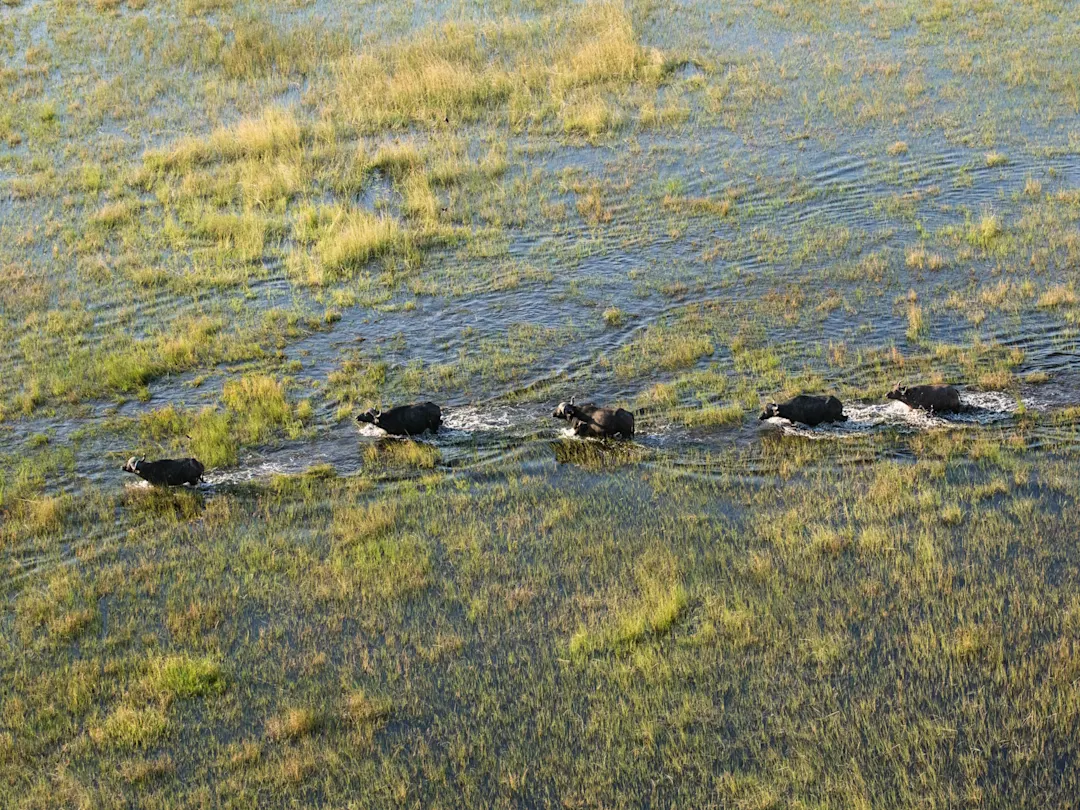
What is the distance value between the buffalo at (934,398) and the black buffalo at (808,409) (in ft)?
2.99

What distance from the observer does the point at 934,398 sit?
14.0m

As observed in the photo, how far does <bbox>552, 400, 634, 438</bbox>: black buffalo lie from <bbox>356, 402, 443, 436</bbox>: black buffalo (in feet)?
5.39

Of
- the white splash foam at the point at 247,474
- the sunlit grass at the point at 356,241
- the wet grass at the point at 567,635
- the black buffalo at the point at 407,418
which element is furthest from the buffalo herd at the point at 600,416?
the sunlit grass at the point at 356,241

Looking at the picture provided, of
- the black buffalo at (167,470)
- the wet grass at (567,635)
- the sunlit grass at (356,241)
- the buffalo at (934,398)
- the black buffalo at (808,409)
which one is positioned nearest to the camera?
the wet grass at (567,635)

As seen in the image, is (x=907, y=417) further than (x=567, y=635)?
Yes

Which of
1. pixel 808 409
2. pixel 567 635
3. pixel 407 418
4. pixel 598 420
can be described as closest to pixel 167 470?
pixel 407 418

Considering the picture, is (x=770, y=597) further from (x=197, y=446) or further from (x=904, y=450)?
(x=197, y=446)

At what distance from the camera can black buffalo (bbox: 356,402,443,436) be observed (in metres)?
14.4

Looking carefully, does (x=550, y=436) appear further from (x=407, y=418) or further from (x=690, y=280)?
(x=690, y=280)

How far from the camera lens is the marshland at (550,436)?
9.84 metres

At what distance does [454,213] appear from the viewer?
2148 cm

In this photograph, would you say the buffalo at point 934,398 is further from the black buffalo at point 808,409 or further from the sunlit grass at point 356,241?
the sunlit grass at point 356,241

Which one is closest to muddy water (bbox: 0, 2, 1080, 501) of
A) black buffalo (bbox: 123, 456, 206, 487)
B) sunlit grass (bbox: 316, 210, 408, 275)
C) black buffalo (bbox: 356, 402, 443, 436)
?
black buffalo (bbox: 356, 402, 443, 436)

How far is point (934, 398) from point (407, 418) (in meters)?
6.40
